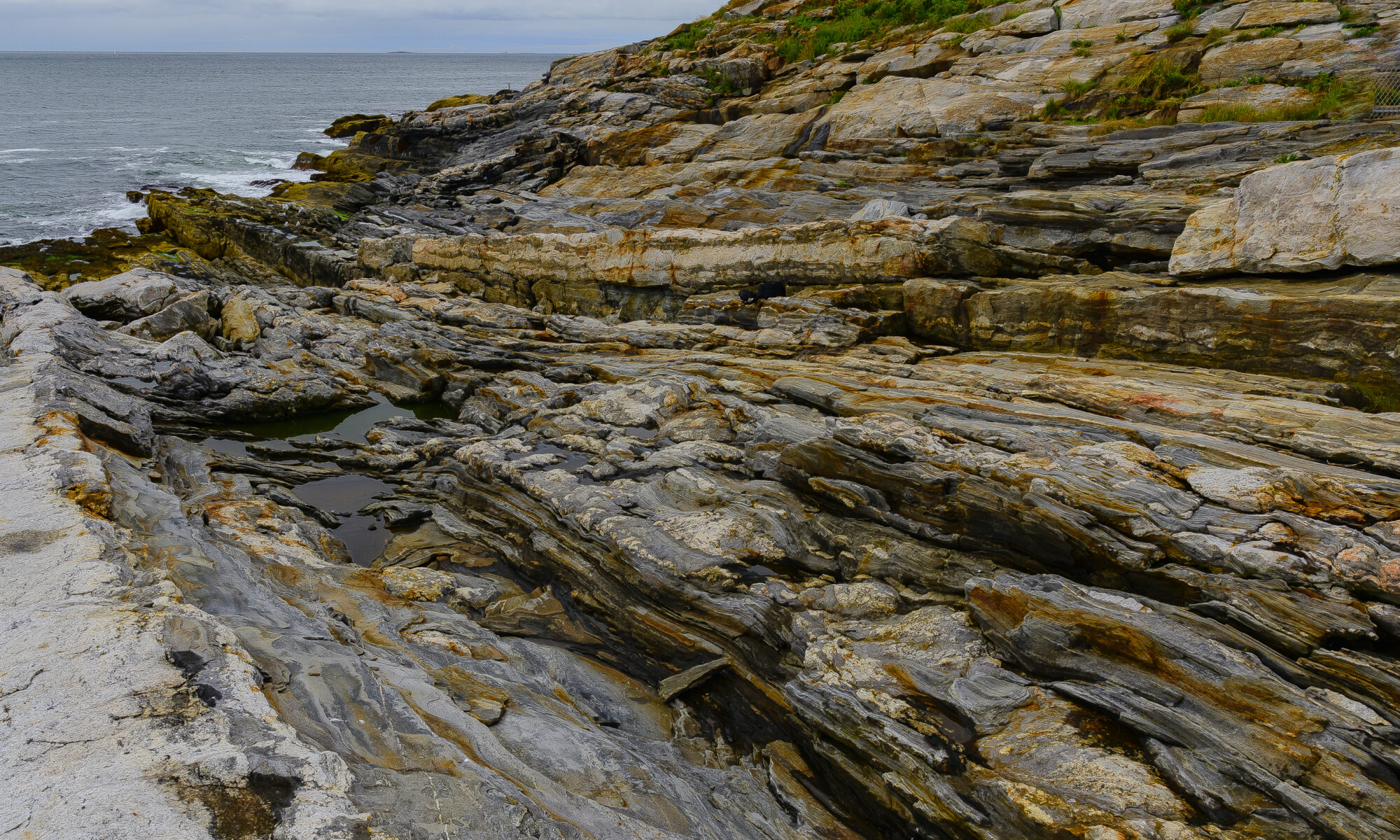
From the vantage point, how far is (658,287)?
25.8 m

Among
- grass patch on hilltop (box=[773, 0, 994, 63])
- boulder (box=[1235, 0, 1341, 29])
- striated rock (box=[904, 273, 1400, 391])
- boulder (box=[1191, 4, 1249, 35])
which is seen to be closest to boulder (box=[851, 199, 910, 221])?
striated rock (box=[904, 273, 1400, 391])

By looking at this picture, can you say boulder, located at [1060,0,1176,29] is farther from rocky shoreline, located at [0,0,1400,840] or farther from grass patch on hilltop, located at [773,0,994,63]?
grass patch on hilltop, located at [773,0,994,63]

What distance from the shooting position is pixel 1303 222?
14.8 metres

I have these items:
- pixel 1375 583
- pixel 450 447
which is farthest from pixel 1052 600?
pixel 450 447

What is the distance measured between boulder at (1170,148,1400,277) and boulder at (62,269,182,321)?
34353 mm

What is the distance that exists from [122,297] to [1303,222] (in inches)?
1470

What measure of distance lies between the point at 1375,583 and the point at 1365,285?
9291 mm

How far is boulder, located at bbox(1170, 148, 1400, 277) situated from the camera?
13.9m

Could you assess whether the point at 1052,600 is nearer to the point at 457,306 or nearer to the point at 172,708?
the point at 172,708

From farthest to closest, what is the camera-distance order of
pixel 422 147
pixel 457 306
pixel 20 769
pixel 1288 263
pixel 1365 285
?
pixel 422 147 < pixel 457 306 < pixel 1288 263 < pixel 1365 285 < pixel 20 769

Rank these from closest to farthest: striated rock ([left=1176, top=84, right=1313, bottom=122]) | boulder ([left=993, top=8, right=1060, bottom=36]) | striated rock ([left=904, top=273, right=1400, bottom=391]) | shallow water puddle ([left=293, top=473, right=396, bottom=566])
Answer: striated rock ([left=904, top=273, right=1400, bottom=391]) → shallow water puddle ([left=293, top=473, right=396, bottom=566]) → striated rock ([left=1176, top=84, right=1313, bottom=122]) → boulder ([left=993, top=8, right=1060, bottom=36])

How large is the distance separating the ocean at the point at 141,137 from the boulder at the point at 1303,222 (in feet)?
194

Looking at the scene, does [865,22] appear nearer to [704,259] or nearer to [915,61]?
[915,61]

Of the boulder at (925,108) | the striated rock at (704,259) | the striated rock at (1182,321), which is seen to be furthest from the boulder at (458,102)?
the striated rock at (1182,321)
